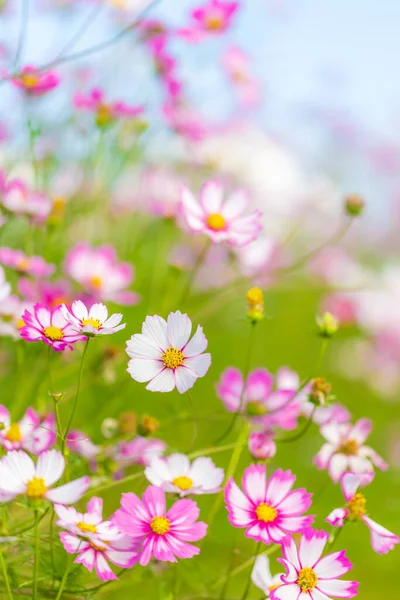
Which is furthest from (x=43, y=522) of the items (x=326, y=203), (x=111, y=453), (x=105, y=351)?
(x=326, y=203)

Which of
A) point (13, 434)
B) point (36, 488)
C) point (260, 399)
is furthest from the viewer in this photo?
point (260, 399)

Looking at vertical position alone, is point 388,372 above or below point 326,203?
below

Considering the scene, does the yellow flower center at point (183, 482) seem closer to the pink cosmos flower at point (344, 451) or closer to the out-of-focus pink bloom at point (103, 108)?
the pink cosmos flower at point (344, 451)

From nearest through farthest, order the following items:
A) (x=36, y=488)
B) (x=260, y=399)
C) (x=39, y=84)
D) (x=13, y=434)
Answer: (x=36, y=488)
(x=13, y=434)
(x=260, y=399)
(x=39, y=84)

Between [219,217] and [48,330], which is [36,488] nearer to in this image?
[48,330]

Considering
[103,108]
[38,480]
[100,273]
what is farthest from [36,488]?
[103,108]

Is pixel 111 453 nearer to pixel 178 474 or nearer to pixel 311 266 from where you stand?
pixel 178 474
